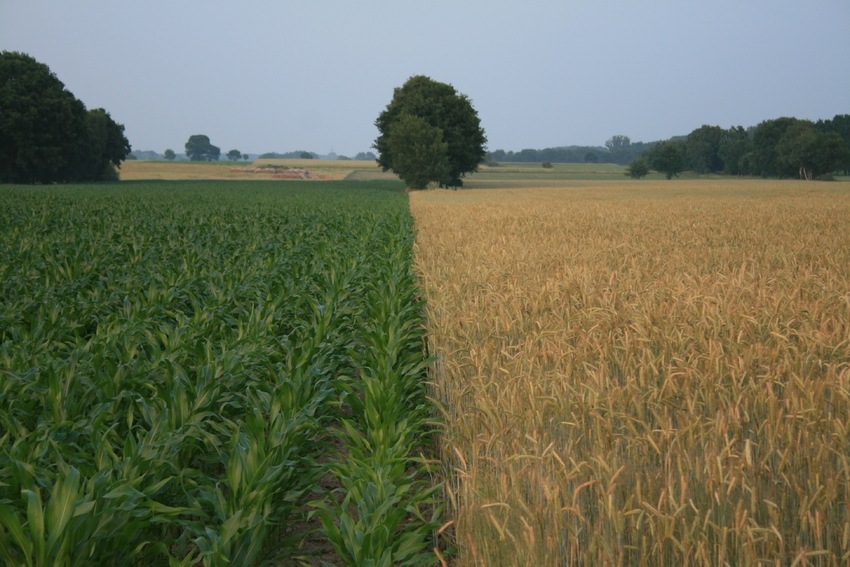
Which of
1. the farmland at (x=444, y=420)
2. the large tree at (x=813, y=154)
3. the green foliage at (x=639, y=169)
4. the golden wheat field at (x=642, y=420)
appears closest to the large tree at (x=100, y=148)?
the farmland at (x=444, y=420)

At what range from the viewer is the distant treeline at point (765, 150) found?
91.6 metres

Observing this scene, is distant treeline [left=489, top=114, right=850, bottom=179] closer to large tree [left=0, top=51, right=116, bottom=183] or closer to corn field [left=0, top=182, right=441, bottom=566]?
large tree [left=0, top=51, right=116, bottom=183]

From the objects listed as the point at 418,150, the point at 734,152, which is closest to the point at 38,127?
the point at 418,150

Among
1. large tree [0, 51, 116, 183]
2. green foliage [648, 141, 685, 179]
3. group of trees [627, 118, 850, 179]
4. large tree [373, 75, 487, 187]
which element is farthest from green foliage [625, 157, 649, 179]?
large tree [0, 51, 116, 183]

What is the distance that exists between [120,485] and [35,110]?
71.3 meters

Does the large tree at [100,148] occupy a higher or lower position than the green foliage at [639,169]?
higher

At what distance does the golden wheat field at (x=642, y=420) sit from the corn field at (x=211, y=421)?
510mm

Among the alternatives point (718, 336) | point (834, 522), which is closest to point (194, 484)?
point (834, 522)

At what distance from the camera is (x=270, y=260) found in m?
12.6

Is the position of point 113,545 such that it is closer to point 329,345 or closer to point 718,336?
point 329,345

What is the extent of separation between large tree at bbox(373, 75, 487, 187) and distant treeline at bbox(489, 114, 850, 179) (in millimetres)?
47412

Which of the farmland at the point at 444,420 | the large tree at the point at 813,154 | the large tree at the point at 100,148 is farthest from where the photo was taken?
the large tree at the point at 813,154

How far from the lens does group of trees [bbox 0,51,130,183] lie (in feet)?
213

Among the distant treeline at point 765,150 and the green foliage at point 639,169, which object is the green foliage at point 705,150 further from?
the green foliage at point 639,169
